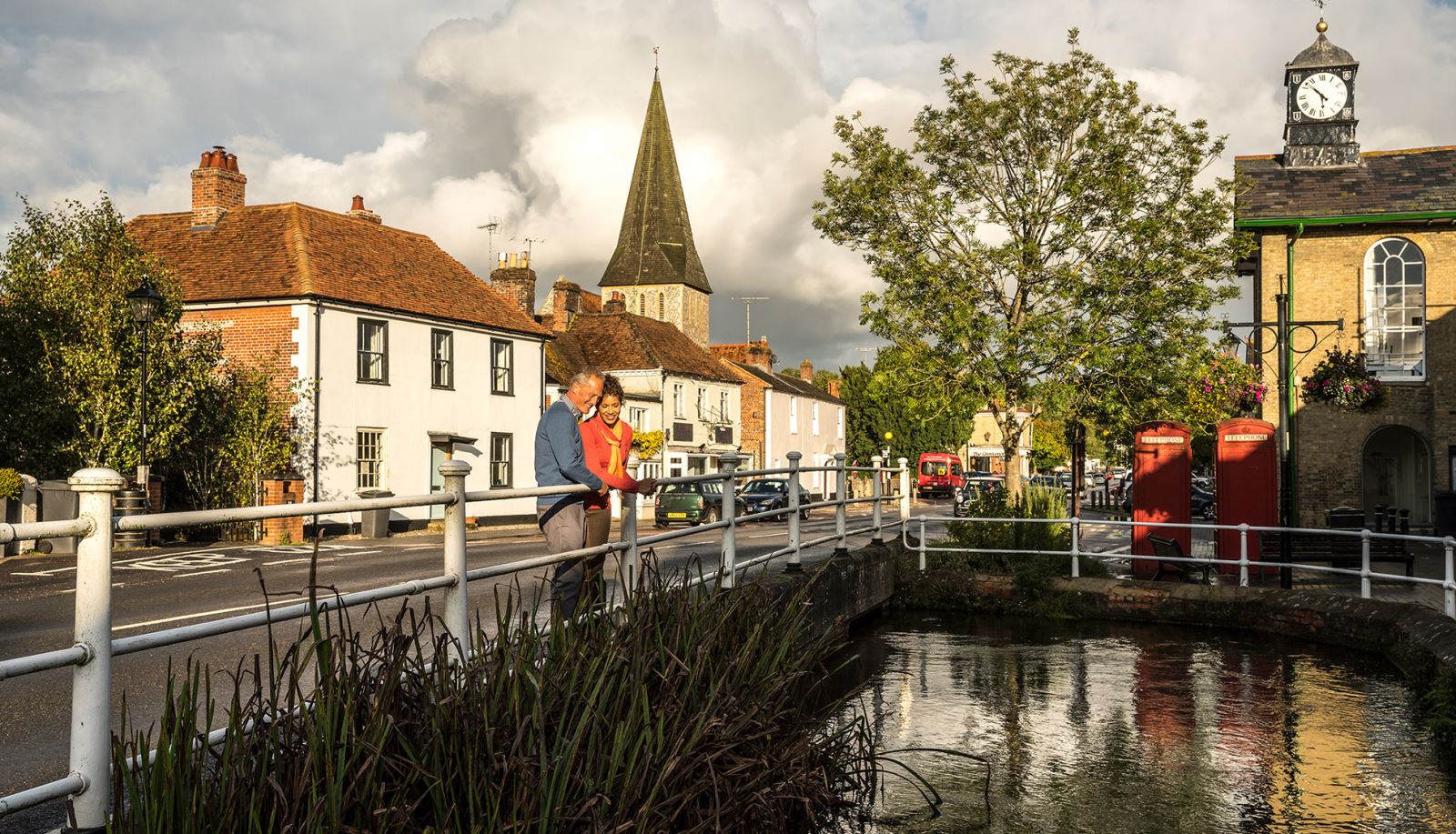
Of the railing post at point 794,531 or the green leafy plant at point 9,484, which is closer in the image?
the railing post at point 794,531

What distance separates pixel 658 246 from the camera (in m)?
85.6

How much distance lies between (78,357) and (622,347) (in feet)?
100

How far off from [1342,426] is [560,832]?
81.9 feet

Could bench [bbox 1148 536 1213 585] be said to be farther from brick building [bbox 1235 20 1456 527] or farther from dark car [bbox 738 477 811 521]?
dark car [bbox 738 477 811 521]

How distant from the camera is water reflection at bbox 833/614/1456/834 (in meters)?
6.07

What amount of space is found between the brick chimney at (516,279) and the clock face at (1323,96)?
91.0 feet

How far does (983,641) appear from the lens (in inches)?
476

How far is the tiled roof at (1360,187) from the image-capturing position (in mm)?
24891

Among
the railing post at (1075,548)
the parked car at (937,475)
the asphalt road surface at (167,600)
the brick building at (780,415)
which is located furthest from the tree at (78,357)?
the parked car at (937,475)

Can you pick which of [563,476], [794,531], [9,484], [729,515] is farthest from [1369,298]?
[9,484]

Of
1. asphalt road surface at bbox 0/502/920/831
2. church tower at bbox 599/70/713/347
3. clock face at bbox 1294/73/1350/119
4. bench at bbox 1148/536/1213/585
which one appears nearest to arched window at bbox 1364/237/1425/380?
clock face at bbox 1294/73/1350/119

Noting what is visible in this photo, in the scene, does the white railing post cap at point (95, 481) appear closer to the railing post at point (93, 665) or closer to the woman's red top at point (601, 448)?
the railing post at point (93, 665)

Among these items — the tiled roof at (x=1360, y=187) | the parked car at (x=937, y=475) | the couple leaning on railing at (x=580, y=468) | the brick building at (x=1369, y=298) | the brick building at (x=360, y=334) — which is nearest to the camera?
the couple leaning on railing at (x=580, y=468)

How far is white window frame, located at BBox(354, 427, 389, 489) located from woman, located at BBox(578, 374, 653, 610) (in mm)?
24253
